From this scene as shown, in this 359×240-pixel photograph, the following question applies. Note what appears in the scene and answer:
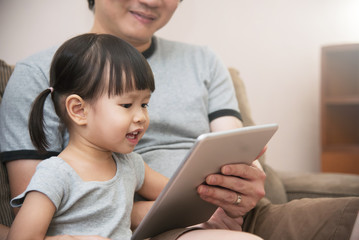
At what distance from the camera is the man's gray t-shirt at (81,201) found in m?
0.86

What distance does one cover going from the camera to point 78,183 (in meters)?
0.90

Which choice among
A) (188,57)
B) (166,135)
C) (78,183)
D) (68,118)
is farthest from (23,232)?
(188,57)

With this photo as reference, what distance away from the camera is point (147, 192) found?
3.67 feet

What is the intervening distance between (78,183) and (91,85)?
0.64 feet

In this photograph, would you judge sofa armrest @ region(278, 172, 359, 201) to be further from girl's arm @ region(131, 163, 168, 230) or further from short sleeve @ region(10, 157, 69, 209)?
short sleeve @ region(10, 157, 69, 209)

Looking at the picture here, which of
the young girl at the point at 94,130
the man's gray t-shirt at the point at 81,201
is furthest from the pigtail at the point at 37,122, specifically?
the man's gray t-shirt at the point at 81,201

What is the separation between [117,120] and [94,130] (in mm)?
59

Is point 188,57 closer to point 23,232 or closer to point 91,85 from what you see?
point 91,85

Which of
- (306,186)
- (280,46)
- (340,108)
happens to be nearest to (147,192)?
(306,186)

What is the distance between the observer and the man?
104 cm

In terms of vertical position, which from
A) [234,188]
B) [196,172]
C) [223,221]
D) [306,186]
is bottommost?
[306,186]

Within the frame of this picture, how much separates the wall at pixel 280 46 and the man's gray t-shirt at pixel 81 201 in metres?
1.41

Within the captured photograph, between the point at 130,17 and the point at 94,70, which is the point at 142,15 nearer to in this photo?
the point at 130,17

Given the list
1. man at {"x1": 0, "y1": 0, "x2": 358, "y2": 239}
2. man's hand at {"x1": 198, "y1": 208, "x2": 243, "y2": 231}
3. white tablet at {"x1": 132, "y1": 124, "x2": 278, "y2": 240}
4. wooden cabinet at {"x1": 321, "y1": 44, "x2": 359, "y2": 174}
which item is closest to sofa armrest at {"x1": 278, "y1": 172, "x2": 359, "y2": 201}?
man at {"x1": 0, "y1": 0, "x2": 358, "y2": 239}
